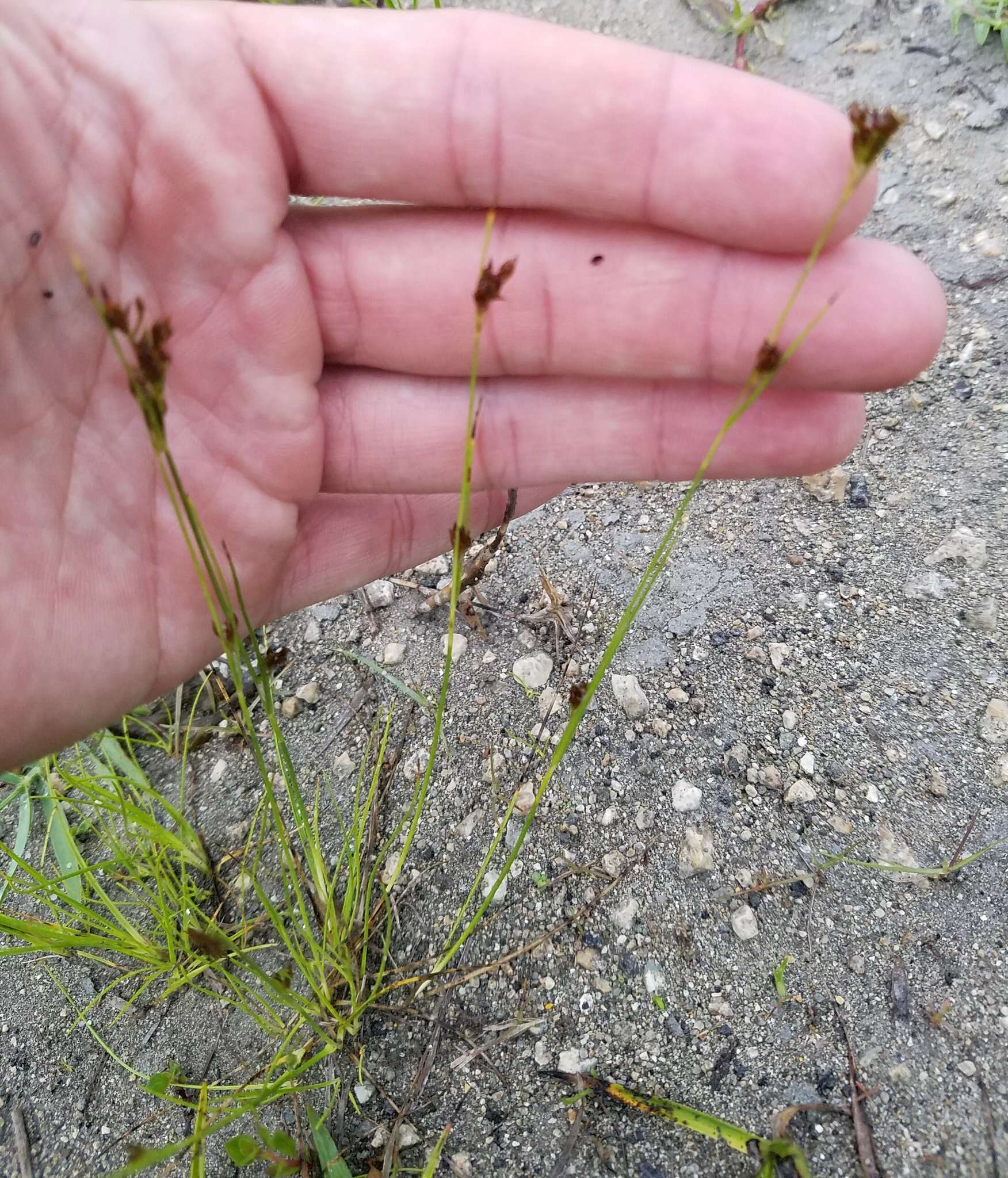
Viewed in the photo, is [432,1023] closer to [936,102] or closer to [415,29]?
[415,29]

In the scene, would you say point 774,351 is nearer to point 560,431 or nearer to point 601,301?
point 601,301

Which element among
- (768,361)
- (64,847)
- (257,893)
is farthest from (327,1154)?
(768,361)

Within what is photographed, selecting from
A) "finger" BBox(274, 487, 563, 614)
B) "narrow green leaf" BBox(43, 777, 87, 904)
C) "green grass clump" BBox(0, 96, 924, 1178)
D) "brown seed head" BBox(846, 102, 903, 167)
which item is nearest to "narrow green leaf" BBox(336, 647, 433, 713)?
"green grass clump" BBox(0, 96, 924, 1178)

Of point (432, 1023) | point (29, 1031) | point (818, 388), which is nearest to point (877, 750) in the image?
point (818, 388)

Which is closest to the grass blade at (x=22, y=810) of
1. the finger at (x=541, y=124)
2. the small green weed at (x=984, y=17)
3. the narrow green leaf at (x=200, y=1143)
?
the narrow green leaf at (x=200, y=1143)

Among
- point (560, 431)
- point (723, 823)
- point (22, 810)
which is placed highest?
point (560, 431)
